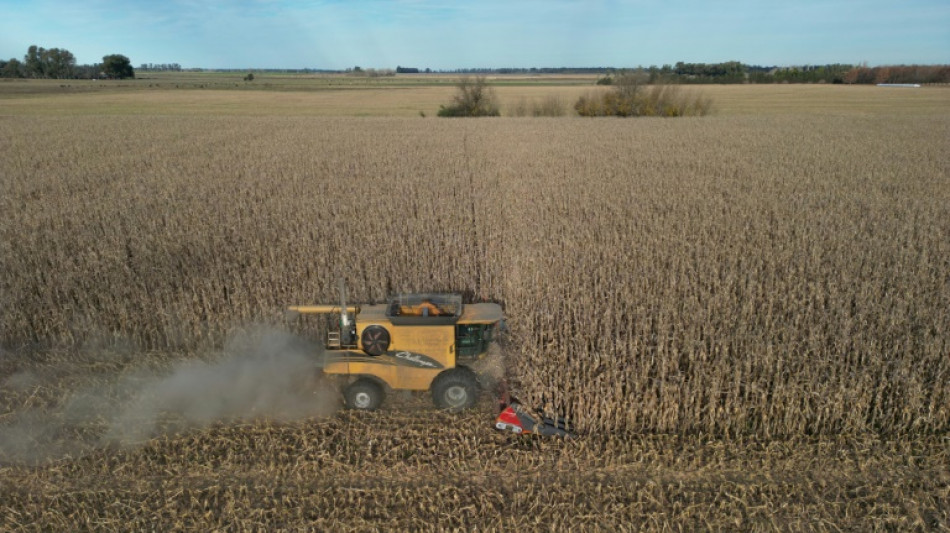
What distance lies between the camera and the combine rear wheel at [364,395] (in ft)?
18.5

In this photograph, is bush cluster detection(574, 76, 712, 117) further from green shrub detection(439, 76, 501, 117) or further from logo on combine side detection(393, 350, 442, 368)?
logo on combine side detection(393, 350, 442, 368)

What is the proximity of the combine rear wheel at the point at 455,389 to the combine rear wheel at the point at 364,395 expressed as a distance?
1.82 ft

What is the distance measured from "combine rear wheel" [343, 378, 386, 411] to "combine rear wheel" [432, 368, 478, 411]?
1.82 feet

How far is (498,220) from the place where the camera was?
12.1 meters

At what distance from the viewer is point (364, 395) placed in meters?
5.68

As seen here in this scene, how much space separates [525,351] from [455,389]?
1.09 meters

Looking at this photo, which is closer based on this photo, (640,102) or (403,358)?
(403,358)

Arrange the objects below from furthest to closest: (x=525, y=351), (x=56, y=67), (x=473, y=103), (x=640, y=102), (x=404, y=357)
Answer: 1. (x=56, y=67)
2. (x=473, y=103)
3. (x=640, y=102)
4. (x=525, y=351)
5. (x=404, y=357)

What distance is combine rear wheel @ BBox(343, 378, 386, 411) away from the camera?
18.5ft

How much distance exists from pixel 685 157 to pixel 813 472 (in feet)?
57.6

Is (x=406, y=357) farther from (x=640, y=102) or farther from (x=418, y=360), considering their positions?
(x=640, y=102)

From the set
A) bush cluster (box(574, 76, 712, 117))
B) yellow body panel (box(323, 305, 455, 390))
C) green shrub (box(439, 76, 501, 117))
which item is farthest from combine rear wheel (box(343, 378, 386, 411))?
green shrub (box(439, 76, 501, 117))

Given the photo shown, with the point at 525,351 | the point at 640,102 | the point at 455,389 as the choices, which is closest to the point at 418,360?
the point at 455,389

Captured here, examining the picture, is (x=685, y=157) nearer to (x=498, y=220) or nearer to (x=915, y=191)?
(x=915, y=191)
